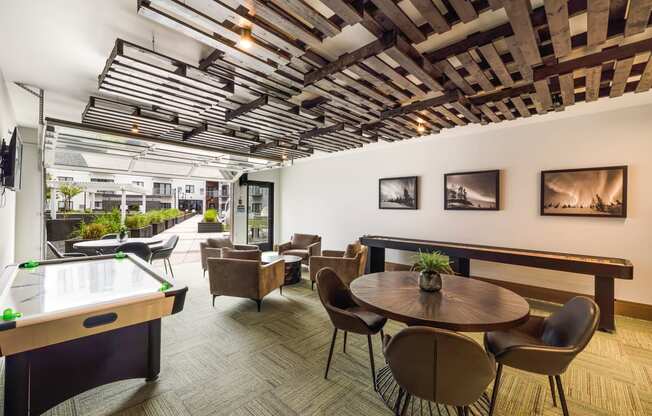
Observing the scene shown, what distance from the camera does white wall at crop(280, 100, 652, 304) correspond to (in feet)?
12.0

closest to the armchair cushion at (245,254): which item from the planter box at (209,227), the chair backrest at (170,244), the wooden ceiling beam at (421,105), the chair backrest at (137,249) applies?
the chair backrest at (137,249)

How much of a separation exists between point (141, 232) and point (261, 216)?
367cm

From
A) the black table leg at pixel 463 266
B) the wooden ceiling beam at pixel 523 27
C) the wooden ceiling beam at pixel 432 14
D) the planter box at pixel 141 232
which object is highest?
the wooden ceiling beam at pixel 432 14

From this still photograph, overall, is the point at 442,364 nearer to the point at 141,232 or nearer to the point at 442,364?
the point at 442,364

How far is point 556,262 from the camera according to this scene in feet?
11.8

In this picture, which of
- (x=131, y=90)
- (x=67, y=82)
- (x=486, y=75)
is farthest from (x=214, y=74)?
(x=486, y=75)

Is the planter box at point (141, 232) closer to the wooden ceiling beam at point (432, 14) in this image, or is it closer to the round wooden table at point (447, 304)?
the round wooden table at point (447, 304)

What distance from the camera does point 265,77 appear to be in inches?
113

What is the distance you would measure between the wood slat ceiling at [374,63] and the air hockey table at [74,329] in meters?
1.91

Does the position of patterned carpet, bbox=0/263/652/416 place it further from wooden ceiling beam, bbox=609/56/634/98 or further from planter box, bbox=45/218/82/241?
planter box, bbox=45/218/82/241

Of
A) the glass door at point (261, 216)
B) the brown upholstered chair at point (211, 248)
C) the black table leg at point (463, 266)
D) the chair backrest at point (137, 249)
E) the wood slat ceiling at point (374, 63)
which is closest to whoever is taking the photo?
the wood slat ceiling at point (374, 63)

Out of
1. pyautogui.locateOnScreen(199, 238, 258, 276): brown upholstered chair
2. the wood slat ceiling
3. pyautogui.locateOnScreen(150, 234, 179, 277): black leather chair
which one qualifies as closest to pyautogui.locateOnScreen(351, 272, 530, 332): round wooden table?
the wood slat ceiling

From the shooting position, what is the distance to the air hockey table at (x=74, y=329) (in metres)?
1.60

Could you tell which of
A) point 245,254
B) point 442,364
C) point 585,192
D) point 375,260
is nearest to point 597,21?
point 442,364
